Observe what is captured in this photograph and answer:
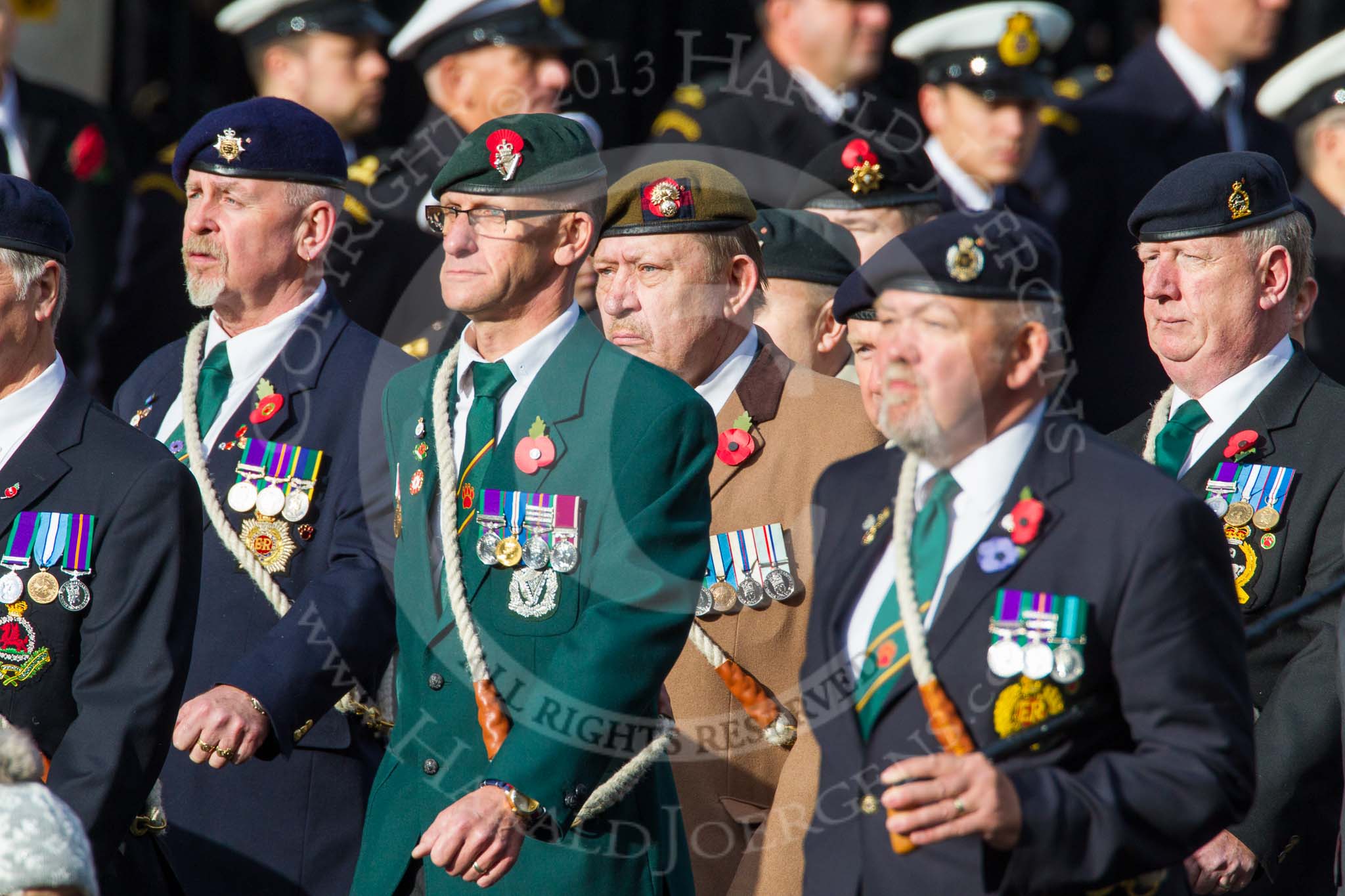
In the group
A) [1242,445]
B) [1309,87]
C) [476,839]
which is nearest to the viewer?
[476,839]

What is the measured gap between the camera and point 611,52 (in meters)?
8.67

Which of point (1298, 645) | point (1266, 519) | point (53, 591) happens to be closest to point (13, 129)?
point (53, 591)

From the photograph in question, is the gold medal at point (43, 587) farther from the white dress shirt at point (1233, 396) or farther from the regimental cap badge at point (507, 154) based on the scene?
the white dress shirt at point (1233, 396)

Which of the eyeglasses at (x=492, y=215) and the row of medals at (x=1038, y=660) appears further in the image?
the eyeglasses at (x=492, y=215)

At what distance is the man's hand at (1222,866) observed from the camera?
15.4 feet

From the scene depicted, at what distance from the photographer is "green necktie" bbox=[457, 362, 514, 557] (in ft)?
14.7

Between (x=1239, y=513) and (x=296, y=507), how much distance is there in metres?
2.32

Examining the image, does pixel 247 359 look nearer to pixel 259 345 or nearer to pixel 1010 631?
pixel 259 345

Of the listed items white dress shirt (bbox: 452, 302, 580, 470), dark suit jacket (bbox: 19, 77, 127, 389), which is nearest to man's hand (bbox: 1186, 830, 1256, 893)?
white dress shirt (bbox: 452, 302, 580, 470)

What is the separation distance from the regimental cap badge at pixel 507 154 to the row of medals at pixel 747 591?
3.64 ft

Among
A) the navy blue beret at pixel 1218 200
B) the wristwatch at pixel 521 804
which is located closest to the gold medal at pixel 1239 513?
the navy blue beret at pixel 1218 200

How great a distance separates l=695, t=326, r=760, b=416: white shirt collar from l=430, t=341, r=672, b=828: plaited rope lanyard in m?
0.87

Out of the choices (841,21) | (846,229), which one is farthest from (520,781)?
(841,21)

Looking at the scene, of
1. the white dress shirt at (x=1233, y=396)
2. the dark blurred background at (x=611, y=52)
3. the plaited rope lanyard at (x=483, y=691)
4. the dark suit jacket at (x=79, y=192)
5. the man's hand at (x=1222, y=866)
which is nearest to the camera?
the plaited rope lanyard at (x=483, y=691)
